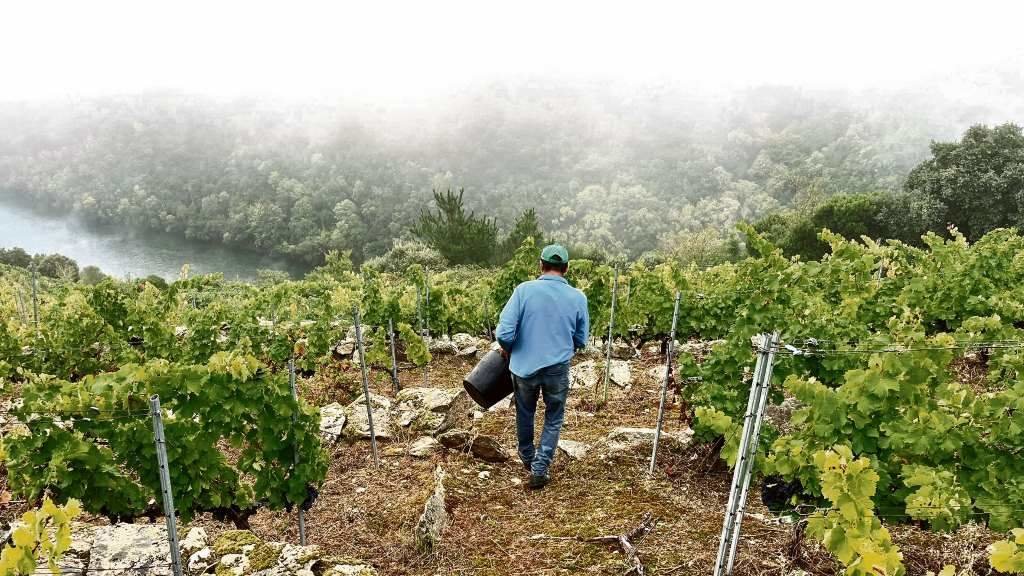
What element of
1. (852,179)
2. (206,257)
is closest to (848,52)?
(852,179)

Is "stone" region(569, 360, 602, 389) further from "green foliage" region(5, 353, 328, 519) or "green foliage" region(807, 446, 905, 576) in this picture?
"green foliage" region(807, 446, 905, 576)

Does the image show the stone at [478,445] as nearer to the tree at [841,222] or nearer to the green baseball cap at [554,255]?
the green baseball cap at [554,255]

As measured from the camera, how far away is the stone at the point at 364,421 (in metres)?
5.92

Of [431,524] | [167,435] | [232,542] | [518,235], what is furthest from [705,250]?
[232,542]

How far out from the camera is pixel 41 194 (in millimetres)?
76500

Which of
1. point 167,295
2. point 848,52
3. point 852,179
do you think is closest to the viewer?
point 167,295

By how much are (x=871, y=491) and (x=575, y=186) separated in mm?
74600

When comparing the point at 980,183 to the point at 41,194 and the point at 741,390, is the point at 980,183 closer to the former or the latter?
the point at 741,390

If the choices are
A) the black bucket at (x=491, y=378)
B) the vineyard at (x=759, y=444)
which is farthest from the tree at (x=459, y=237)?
the black bucket at (x=491, y=378)

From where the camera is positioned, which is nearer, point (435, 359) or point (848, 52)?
point (435, 359)

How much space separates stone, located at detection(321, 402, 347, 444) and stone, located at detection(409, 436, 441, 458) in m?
0.82

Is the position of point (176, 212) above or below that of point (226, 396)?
below

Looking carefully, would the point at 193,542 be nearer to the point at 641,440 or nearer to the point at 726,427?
the point at 726,427

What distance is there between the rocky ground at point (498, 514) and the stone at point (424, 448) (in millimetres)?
15
